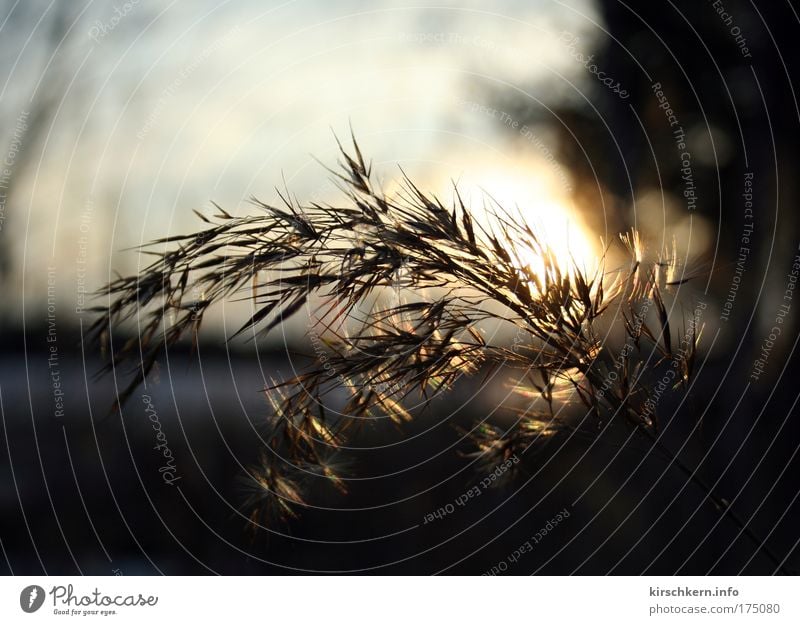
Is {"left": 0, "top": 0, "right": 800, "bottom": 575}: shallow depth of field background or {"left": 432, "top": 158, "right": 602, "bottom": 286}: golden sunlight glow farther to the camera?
{"left": 0, "top": 0, "right": 800, "bottom": 575}: shallow depth of field background

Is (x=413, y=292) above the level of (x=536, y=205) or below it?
below

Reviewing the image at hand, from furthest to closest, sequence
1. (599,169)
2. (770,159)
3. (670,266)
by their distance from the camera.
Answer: (599,169) < (770,159) < (670,266)

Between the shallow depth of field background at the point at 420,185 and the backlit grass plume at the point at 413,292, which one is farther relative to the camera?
the shallow depth of field background at the point at 420,185

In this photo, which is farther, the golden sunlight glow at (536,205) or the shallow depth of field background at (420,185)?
the shallow depth of field background at (420,185)

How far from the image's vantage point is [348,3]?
1525mm

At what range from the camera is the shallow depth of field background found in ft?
4.86

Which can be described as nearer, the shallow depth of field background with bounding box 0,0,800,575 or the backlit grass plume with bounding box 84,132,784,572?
the backlit grass plume with bounding box 84,132,784,572

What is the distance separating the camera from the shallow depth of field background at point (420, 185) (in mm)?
1481

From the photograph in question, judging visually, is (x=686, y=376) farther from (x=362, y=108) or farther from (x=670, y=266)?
(x=362, y=108)

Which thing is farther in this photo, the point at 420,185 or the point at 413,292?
the point at 420,185

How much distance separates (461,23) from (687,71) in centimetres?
73

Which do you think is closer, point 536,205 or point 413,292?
point 413,292

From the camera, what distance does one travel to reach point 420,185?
1297 millimetres
